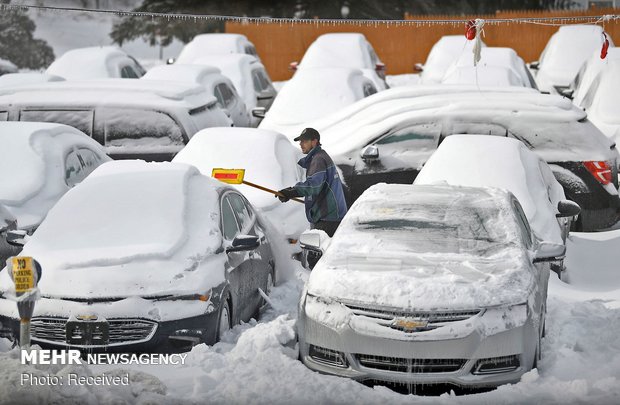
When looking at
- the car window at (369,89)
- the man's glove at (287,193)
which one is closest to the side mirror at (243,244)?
the man's glove at (287,193)

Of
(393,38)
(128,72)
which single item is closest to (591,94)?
(128,72)

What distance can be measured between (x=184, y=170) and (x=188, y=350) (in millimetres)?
2098

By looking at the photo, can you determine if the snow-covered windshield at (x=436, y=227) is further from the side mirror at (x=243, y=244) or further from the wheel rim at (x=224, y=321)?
the wheel rim at (x=224, y=321)

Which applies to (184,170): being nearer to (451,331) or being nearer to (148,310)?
(148,310)

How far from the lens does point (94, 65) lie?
23125 millimetres

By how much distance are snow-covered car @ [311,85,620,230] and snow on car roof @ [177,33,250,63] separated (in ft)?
46.3

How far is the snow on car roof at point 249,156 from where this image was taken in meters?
12.1

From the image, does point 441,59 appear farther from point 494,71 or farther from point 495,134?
point 495,134

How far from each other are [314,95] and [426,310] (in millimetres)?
11400

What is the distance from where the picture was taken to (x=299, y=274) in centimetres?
1104

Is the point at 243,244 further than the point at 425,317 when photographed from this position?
Yes

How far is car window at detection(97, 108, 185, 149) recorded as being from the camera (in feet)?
45.0

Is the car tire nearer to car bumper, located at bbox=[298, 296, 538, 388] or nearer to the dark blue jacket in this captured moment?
car bumper, located at bbox=[298, 296, 538, 388]

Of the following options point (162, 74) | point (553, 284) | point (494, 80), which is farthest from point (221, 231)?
point (494, 80)
